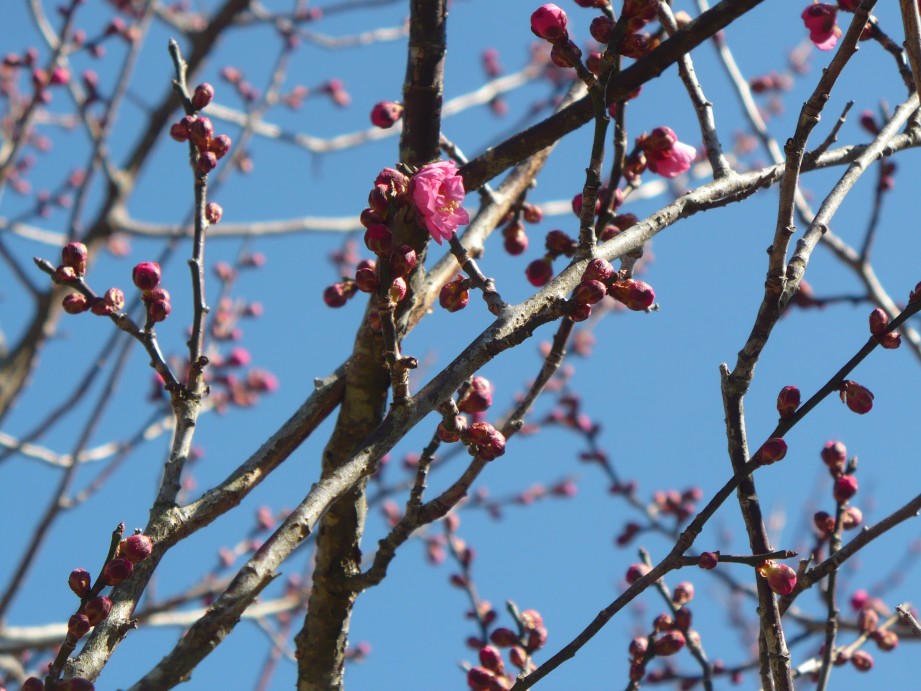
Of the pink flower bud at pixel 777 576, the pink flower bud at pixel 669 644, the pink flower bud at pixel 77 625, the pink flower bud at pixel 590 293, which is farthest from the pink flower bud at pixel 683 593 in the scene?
the pink flower bud at pixel 77 625

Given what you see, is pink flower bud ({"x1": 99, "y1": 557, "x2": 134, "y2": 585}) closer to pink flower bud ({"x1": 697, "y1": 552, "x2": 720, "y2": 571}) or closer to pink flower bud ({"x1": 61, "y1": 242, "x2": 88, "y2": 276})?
pink flower bud ({"x1": 61, "y1": 242, "x2": 88, "y2": 276})

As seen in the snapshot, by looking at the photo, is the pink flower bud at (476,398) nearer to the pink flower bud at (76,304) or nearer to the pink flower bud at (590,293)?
the pink flower bud at (590,293)

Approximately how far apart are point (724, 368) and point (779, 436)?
0.17 meters

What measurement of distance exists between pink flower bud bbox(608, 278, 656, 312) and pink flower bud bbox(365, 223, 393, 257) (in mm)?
467

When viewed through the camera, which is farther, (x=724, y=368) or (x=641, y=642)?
(x=641, y=642)

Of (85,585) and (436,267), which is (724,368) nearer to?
(436,267)

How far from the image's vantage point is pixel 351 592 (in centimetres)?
213

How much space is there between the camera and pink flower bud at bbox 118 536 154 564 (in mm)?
1547

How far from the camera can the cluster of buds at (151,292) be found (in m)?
1.98

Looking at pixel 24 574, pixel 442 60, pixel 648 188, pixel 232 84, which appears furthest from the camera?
pixel 232 84

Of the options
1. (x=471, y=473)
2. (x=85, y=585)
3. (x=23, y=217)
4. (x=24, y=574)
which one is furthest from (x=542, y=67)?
(x=85, y=585)

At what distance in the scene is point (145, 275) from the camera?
6.49ft

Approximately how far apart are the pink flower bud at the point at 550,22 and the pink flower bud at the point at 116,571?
120cm

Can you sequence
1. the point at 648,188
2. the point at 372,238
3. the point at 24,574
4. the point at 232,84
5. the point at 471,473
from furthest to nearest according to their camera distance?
the point at 232,84, the point at 648,188, the point at 24,574, the point at 471,473, the point at 372,238
